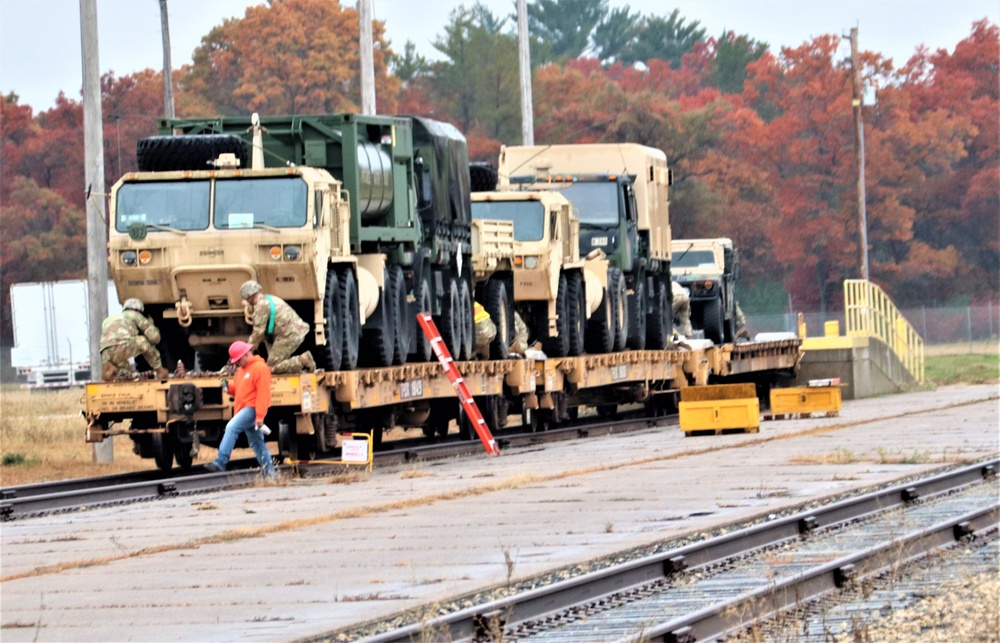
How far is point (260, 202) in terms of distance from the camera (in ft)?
66.9

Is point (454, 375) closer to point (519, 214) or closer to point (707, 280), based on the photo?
point (519, 214)

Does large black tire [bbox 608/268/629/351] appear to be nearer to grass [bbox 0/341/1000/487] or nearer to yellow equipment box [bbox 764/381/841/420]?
yellow equipment box [bbox 764/381/841/420]

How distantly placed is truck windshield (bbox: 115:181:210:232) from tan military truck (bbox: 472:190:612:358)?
6307mm

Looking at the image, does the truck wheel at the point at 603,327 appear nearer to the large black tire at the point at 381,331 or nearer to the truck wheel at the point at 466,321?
the truck wheel at the point at 466,321

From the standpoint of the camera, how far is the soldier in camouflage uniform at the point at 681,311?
1430 inches

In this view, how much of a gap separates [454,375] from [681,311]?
14445 mm

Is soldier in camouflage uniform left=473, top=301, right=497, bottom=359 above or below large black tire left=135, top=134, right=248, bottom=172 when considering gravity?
below

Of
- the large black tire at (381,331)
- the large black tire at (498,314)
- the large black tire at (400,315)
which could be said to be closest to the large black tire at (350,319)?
the large black tire at (381,331)

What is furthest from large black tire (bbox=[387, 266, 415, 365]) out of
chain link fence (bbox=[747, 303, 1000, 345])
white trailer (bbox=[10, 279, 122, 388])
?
chain link fence (bbox=[747, 303, 1000, 345])

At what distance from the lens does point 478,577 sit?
11336mm

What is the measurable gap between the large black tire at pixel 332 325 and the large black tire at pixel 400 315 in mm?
1748

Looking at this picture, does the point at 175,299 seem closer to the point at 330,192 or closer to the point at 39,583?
the point at 330,192

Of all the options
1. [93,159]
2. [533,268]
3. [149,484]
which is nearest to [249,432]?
[149,484]

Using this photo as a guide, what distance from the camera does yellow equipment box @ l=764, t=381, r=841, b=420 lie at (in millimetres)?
30000
